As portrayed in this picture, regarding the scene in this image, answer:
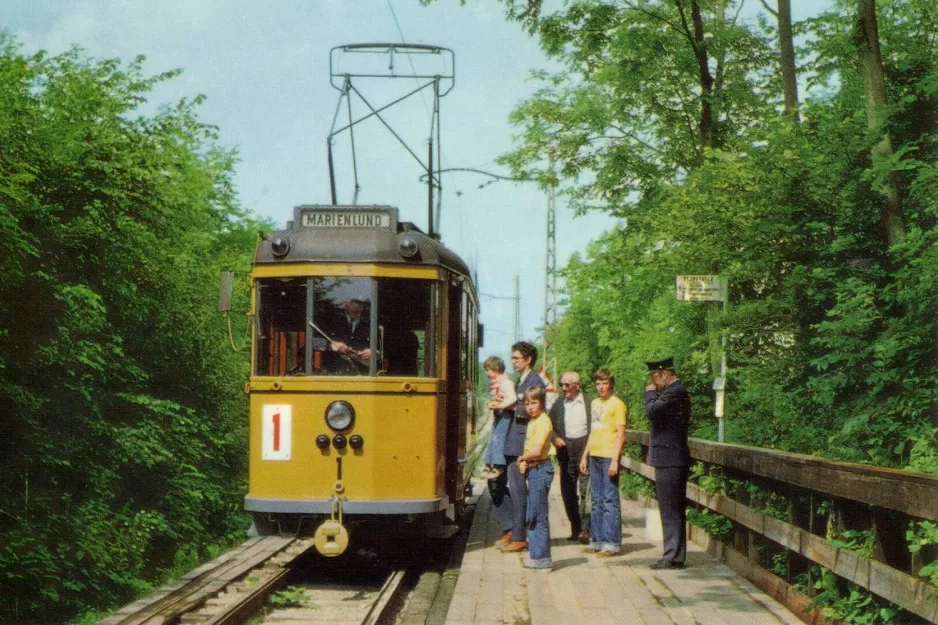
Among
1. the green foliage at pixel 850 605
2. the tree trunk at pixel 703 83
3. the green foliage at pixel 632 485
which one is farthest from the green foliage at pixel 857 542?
the tree trunk at pixel 703 83

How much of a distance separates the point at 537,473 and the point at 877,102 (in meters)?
4.24

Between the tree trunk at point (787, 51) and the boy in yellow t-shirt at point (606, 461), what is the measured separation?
6985mm

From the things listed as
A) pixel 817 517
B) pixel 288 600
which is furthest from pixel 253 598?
pixel 817 517

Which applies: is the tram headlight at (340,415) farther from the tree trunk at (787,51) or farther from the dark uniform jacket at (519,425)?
the tree trunk at (787,51)

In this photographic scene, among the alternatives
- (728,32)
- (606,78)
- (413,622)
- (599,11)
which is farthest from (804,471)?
(606,78)

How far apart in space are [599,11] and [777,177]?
783cm

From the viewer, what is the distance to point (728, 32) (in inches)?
829

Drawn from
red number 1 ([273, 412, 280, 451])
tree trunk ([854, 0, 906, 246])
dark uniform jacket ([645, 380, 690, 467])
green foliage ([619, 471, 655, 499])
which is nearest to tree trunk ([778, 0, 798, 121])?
tree trunk ([854, 0, 906, 246])

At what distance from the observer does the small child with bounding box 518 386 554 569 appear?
971 centimetres

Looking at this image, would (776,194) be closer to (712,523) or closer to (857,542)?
(712,523)

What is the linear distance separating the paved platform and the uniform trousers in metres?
0.28

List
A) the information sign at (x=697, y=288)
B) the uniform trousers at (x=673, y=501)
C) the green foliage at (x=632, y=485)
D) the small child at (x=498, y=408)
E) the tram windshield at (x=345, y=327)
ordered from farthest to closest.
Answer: the green foliage at (x=632, y=485) → the information sign at (x=697, y=288) → the small child at (x=498, y=408) → the tram windshield at (x=345, y=327) → the uniform trousers at (x=673, y=501)

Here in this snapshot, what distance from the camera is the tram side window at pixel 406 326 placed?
10.5m

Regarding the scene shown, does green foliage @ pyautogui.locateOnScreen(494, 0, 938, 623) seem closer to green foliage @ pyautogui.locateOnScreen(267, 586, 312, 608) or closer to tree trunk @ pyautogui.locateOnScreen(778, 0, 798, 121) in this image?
tree trunk @ pyautogui.locateOnScreen(778, 0, 798, 121)
